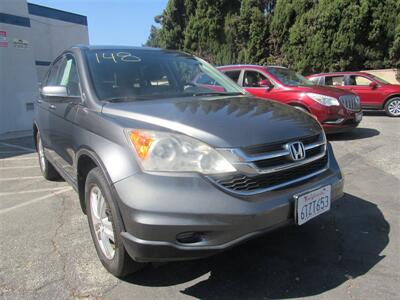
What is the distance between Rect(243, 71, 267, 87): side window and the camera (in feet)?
29.4

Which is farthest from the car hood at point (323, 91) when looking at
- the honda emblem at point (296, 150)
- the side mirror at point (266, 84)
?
the honda emblem at point (296, 150)

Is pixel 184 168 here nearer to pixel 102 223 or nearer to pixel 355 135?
pixel 102 223

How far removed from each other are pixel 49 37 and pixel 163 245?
1857 centimetres

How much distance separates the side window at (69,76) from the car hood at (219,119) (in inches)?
26.9

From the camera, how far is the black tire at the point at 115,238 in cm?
256

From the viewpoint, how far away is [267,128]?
106 inches

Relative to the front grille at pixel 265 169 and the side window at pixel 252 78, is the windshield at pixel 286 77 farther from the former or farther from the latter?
the front grille at pixel 265 169

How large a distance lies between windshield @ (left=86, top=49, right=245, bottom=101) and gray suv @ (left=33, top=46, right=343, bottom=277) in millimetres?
19

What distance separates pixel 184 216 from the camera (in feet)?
7.67

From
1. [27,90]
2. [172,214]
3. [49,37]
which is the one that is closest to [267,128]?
[172,214]

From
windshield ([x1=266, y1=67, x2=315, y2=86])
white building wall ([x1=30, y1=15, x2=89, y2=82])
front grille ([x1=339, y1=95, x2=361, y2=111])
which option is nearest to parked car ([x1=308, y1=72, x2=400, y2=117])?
windshield ([x1=266, y1=67, x2=315, y2=86])

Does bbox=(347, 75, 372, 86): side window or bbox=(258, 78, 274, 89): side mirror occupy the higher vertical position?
bbox=(258, 78, 274, 89): side mirror

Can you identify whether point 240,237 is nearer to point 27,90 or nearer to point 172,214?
point 172,214

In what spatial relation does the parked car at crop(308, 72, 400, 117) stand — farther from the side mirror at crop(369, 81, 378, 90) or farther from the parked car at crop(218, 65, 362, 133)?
the parked car at crop(218, 65, 362, 133)
